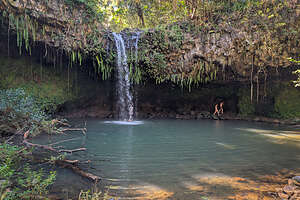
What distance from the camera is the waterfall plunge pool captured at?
3049 millimetres

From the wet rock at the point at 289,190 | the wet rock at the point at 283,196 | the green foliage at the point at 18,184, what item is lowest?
the wet rock at the point at 283,196

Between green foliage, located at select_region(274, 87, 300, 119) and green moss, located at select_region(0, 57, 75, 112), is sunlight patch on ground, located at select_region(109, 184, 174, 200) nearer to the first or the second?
green moss, located at select_region(0, 57, 75, 112)

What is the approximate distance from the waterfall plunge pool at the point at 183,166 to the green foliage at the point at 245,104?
6.94 meters

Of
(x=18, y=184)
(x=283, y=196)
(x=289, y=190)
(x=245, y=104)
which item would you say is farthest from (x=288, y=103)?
(x=18, y=184)

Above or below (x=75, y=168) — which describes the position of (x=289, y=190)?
below

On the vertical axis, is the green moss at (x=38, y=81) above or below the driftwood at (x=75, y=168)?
above

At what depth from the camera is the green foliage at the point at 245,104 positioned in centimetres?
1309

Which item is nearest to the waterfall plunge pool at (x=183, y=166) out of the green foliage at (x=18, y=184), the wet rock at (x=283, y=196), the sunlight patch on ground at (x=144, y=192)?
the sunlight patch on ground at (x=144, y=192)

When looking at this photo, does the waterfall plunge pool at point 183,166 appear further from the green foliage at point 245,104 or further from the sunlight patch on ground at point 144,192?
the green foliage at point 245,104

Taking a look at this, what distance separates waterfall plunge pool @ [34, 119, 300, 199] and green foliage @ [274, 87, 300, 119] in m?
6.22

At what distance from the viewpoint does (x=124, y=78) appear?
11.6 meters

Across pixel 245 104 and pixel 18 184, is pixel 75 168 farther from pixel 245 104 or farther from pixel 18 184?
pixel 245 104

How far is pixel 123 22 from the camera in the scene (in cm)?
1966

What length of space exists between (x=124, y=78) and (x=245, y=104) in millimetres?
8192
